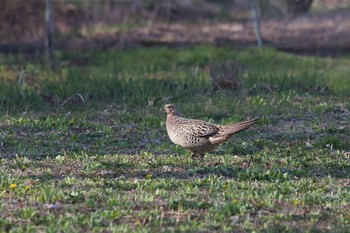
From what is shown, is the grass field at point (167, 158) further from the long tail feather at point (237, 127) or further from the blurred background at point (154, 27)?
the blurred background at point (154, 27)

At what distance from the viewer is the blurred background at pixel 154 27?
73.2ft

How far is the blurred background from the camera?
22.3 meters

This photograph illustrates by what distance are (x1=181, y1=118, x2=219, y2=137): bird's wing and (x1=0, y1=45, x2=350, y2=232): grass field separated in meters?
0.33

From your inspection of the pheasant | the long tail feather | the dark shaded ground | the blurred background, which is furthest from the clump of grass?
the blurred background

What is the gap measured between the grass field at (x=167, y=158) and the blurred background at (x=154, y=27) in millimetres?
5959

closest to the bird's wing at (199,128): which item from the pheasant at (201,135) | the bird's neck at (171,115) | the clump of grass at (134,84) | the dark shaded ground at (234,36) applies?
the pheasant at (201,135)

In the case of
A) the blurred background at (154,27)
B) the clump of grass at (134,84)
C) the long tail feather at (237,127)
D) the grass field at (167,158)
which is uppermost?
the long tail feather at (237,127)

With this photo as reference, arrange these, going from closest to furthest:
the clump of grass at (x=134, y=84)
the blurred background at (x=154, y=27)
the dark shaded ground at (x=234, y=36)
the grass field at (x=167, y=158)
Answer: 1. the grass field at (x=167, y=158)
2. the clump of grass at (x=134, y=84)
3. the dark shaded ground at (x=234, y=36)
4. the blurred background at (x=154, y=27)

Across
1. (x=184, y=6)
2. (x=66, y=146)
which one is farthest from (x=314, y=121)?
(x=184, y=6)

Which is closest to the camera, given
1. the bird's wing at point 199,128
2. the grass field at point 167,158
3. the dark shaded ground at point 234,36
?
the grass field at point 167,158

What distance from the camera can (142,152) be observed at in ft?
32.0

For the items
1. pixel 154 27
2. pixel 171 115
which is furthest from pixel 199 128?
pixel 154 27

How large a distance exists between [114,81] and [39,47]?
8.29 m

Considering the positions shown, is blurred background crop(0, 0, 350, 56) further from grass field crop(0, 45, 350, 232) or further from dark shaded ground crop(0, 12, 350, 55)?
grass field crop(0, 45, 350, 232)
